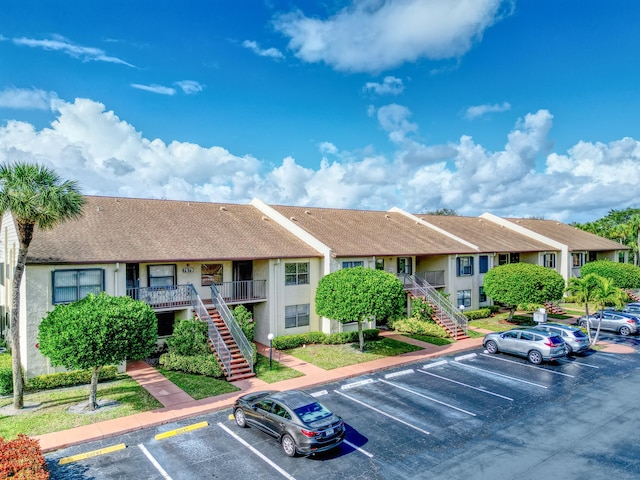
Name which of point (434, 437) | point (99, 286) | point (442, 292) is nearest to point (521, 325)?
point (442, 292)

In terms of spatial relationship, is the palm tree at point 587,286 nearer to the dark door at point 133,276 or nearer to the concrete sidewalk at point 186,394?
the concrete sidewalk at point 186,394

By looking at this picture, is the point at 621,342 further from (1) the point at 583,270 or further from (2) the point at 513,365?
(1) the point at 583,270

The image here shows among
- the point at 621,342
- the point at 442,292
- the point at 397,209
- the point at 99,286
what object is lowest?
the point at 621,342

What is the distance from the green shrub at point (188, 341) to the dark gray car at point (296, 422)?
744 cm

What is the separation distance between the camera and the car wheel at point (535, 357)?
72.0 ft

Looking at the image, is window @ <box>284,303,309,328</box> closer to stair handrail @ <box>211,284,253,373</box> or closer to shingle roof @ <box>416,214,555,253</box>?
stair handrail @ <box>211,284,253,373</box>

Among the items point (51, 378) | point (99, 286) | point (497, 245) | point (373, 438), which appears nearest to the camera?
point (373, 438)

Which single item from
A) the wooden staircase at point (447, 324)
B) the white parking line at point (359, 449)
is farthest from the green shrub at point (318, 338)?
the white parking line at point (359, 449)

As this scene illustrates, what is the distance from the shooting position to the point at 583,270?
4038cm

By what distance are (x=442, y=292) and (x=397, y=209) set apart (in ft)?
38.1

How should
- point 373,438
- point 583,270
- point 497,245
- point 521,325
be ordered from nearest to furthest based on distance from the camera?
point 373,438 < point 521,325 < point 497,245 < point 583,270

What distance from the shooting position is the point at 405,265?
3288cm

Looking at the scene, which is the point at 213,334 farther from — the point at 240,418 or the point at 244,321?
the point at 240,418

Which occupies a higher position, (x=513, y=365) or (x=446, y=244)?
(x=446, y=244)
